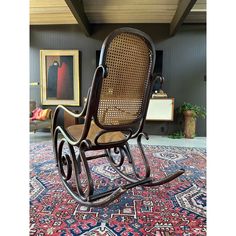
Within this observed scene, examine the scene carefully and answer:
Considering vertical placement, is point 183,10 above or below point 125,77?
above

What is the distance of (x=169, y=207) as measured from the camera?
138cm

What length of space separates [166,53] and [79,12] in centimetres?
200

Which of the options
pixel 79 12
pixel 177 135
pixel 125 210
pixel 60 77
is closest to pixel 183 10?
pixel 79 12

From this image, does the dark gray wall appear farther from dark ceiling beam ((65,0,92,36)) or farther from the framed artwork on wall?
dark ceiling beam ((65,0,92,36))

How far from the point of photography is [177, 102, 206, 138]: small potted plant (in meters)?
3.98

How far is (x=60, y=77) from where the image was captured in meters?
4.41

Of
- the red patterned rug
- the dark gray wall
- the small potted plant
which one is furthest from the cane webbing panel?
the dark gray wall

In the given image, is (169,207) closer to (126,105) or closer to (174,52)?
(126,105)

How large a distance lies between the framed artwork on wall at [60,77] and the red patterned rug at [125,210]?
2618 mm

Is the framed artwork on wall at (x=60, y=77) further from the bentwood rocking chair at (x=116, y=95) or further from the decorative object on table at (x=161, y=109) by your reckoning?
the bentwood rocking chair at (x=116, y=95)

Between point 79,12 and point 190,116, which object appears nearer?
point 79,12

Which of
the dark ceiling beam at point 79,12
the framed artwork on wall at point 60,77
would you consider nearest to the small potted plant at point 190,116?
the framed artwork on wall at point 60,77

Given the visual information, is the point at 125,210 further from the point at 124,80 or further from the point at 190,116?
the point at 190,116
